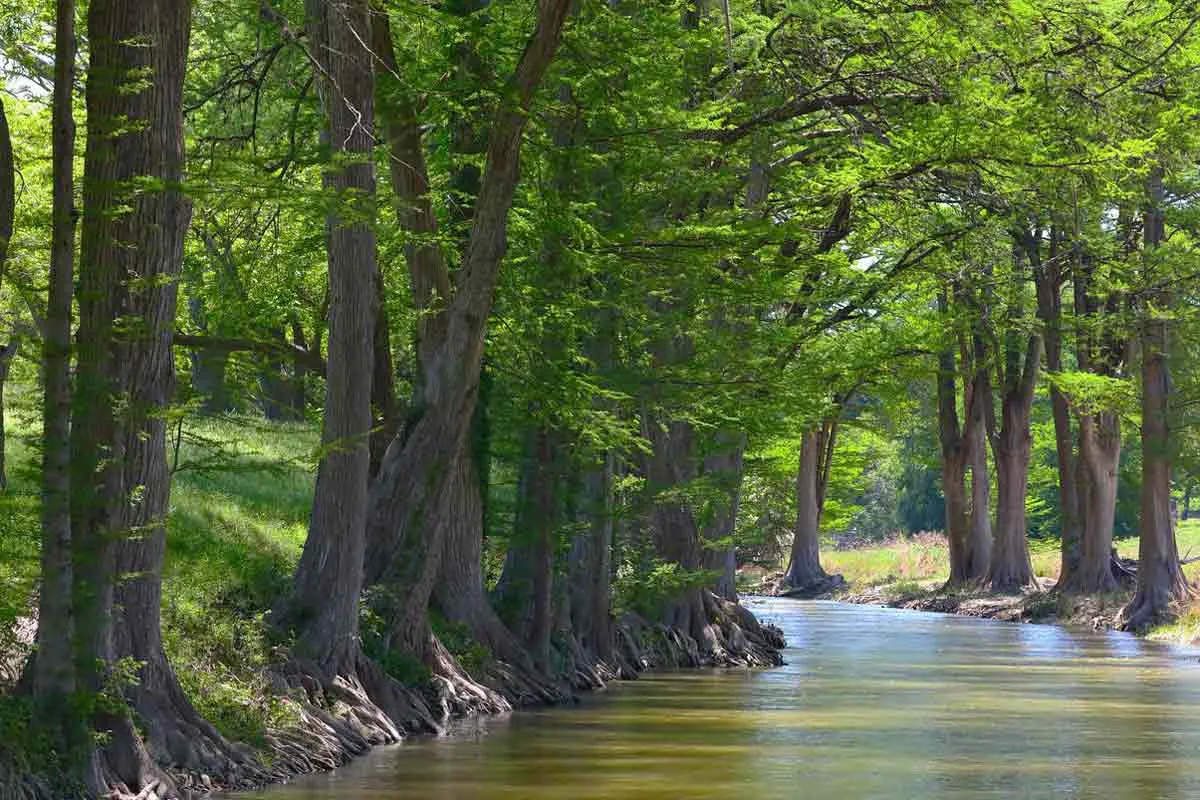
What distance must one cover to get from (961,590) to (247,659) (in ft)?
128

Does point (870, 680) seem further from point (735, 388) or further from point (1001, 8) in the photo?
point (1001, 8)

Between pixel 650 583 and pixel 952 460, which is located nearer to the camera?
pixel 650 583

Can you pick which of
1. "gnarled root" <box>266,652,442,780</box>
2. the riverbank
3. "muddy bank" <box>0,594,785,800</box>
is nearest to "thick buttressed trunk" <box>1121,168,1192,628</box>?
"muddy bank" <box>0,594,785,800</box>

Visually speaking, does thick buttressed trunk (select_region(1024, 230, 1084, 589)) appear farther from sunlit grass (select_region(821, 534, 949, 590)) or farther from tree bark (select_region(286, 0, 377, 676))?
tree bark (select_region(286, 0, 377, 676))

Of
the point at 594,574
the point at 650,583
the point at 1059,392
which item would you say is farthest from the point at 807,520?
the point at 594,574

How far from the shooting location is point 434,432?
19.7 metres

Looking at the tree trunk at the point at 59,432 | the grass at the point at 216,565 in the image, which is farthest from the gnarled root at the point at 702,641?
the tree trunk at the point at 59,432

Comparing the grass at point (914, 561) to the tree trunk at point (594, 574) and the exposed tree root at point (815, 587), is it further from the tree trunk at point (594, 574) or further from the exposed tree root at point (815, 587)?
the tree trunk at point (594, 574)

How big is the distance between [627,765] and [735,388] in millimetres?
9879

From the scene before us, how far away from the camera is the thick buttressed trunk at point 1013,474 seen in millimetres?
48062

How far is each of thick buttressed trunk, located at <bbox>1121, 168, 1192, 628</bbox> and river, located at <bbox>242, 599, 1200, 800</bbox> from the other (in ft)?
22.3

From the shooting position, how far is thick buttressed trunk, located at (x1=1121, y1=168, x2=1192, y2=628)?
38.5 meters

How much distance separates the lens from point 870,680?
2781 cm

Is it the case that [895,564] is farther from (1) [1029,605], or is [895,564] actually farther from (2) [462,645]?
(2) [462,645]
